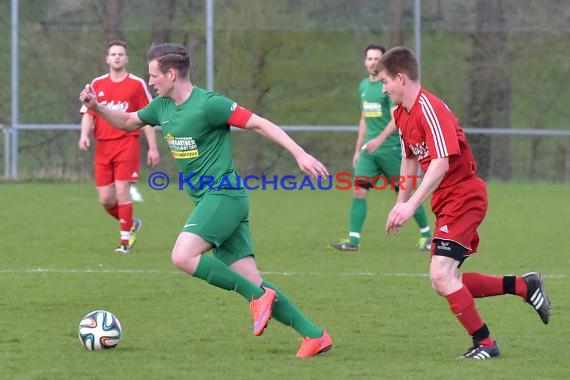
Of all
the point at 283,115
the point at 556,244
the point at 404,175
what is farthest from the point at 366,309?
the point at 283,115

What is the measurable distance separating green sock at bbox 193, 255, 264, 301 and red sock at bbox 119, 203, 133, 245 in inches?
193

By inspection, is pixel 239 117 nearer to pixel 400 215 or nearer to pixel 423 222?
pixel 400 215

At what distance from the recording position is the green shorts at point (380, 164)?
11.2m

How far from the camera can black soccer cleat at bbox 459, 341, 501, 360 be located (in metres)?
6.03

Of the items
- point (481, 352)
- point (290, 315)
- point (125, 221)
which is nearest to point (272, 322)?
point (290, 315)

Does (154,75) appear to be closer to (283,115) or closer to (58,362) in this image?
(58,362)

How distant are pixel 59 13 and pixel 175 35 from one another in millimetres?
2167

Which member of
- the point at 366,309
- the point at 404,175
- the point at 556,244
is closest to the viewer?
the point at 404,175

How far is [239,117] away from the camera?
6.13m

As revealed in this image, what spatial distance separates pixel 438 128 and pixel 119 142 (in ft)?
17.9

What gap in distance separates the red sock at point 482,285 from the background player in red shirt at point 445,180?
22 cm

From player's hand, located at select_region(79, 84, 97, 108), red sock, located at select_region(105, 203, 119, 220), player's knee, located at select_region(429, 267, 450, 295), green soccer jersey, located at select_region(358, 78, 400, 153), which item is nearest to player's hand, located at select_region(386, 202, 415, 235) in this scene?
player's knee, located at select_region(429, 267, 450, 295)

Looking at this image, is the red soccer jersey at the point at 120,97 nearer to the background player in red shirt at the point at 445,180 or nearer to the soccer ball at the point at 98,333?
the soccer ball at the point at 98,333

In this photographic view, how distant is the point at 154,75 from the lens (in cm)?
621
